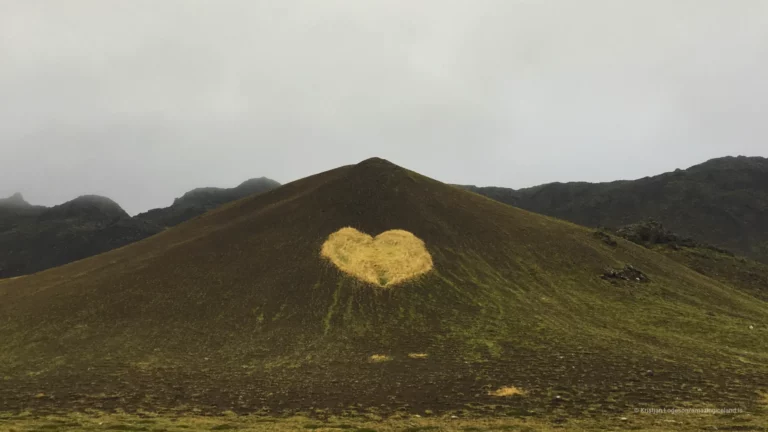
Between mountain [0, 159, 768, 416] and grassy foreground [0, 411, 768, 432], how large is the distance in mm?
2167

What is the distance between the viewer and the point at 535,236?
71.8 meters

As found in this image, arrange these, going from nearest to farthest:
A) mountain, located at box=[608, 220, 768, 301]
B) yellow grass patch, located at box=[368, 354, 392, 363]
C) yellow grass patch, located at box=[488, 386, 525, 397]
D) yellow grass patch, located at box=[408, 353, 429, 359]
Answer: yellow grass patch, located at box=[488, 386, 525, 397] → yellow grass patch, located at box=[368, 354, 392, 363] → yellow grass patch, located at box=[408, 353, 429, 359] → mountain, located at box=[608, 220, 768, 301]

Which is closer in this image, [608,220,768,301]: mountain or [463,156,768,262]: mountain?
[608,220,768,301]: mountain

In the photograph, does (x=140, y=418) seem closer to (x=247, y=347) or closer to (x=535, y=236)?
(x=247, y=347)

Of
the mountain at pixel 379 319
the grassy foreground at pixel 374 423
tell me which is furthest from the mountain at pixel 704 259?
the grassy foreground at pixel 374 423

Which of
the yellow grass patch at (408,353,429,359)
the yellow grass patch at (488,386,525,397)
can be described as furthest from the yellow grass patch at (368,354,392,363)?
the yellow grass patch at (488,386,525,397)

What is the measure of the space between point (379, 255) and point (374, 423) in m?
38.5

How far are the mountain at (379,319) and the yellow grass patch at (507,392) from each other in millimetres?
211

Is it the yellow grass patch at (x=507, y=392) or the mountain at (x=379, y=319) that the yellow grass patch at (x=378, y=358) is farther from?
the yellow grass patch at (x=507, y=392)

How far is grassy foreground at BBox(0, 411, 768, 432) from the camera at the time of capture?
66.7 feet

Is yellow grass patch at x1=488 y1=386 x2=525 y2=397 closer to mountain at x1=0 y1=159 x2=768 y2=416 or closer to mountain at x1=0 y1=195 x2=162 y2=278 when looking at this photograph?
mountain at x1=0 y1=159 x2=768 y2=416

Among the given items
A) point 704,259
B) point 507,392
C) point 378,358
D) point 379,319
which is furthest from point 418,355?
point 704,259

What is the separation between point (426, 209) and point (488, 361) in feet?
133

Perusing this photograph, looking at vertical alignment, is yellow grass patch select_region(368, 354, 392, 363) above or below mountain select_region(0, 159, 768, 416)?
below
